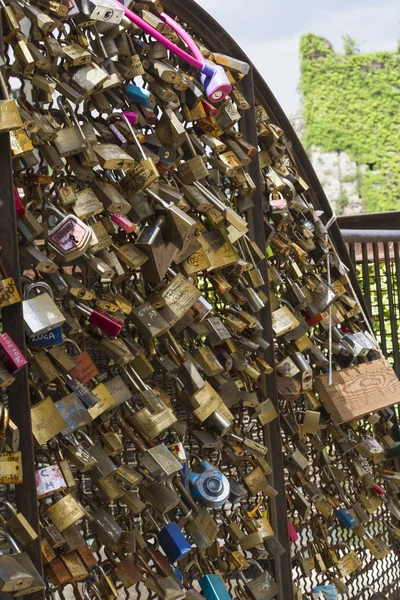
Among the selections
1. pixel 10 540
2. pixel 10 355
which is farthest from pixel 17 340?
pixel 10 540

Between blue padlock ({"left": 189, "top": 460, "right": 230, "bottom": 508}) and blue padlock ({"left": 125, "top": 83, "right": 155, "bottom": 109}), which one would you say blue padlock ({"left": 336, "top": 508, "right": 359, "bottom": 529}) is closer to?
blue padlock ({"left": 189, "top": 460, "right": 230, "bottom": 508})

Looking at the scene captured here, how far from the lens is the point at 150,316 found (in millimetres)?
2068

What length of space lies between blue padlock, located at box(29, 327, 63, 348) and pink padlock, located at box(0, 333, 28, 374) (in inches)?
3.9

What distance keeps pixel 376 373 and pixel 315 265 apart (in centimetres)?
44

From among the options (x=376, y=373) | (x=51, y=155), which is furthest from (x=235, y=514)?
(x=51, y=155)

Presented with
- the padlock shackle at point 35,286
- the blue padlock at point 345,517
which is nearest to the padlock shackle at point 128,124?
the padlock shackle at point 35,286

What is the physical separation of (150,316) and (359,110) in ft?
76.9

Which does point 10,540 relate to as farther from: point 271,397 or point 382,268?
point 382,268

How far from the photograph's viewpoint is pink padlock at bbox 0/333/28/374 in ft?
5.48

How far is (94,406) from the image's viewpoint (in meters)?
1.88

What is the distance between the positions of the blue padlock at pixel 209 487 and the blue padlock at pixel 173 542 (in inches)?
5.8

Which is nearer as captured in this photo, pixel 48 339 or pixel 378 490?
pixel 48 339

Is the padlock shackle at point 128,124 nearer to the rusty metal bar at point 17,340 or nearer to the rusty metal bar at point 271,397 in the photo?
the rusty metal bar at point 17,340

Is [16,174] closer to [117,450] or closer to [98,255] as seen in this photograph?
[98,255]
